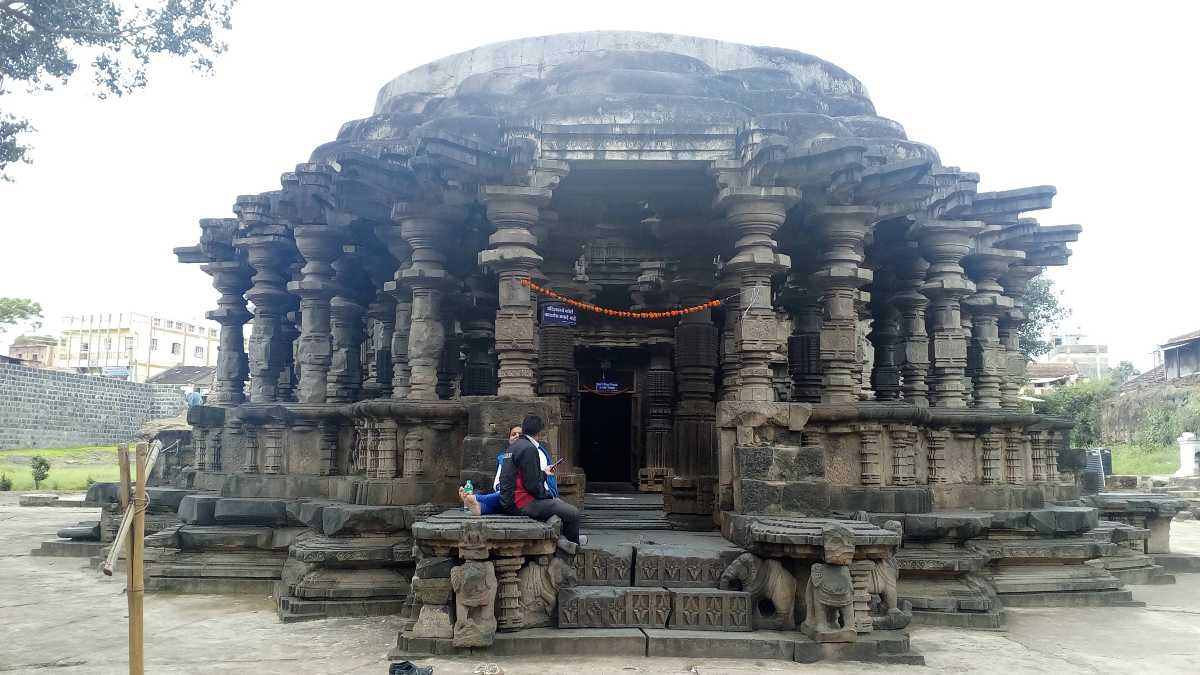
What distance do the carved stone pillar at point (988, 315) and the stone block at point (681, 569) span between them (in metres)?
5.80

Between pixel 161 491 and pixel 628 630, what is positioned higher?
pixel 161 491

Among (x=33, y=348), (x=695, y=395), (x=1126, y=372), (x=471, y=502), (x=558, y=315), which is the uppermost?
(x=33, y=348)

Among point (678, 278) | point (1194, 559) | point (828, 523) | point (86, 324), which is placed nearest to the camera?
point (828, 523)

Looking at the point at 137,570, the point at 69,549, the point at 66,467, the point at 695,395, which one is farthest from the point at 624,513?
the point at 66,467

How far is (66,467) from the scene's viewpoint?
32.5m

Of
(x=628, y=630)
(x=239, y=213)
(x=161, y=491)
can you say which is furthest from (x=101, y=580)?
(x=628, y=630)

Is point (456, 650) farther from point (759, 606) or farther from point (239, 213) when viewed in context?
point (239, 213)

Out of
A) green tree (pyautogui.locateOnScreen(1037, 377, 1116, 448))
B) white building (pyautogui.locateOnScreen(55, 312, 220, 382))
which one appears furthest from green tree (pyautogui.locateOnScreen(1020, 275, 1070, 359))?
white building (pyautogui.locateOnScreen(55, 312, 220, 382))

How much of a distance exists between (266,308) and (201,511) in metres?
3.53

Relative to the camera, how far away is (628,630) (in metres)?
6.38

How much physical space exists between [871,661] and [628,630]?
1720 millimetres

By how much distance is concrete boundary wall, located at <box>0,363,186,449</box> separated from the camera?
3588cm

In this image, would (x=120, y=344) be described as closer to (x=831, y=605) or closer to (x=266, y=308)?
(x=266, y=308)

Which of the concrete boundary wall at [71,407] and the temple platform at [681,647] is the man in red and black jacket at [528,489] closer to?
the temple platform at [681,647]
